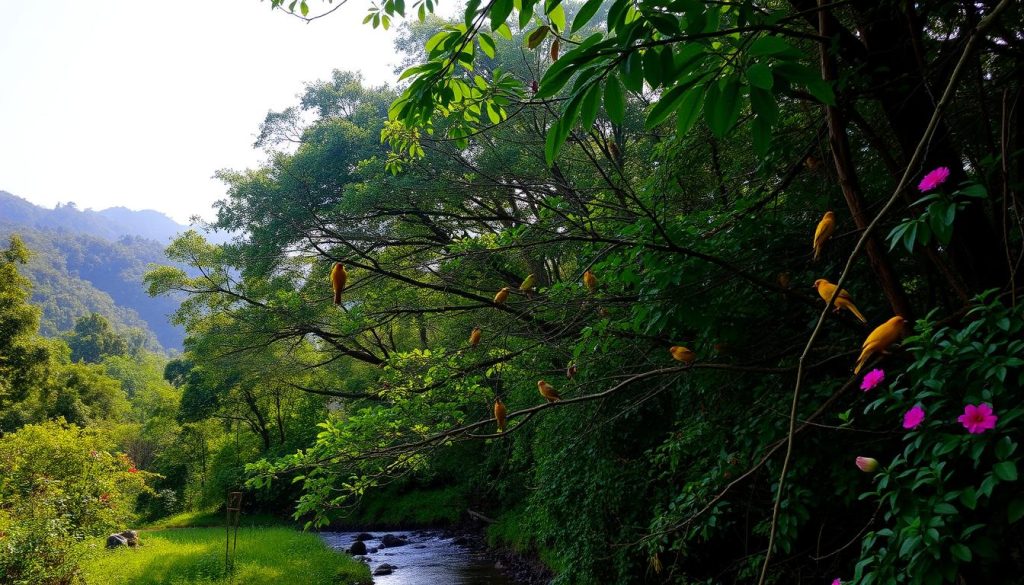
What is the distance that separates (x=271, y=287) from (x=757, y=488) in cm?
910

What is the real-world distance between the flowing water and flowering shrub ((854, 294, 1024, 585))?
8.57 meters

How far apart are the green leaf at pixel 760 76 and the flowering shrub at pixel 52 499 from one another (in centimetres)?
905

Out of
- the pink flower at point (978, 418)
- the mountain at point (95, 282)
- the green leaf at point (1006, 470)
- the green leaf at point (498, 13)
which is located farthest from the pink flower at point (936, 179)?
the mountain at point (95, 282)

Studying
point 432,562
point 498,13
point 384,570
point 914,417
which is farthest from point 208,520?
point 498,13

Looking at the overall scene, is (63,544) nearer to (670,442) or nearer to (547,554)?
(547,554)

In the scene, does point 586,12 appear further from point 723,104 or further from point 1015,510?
point 1015,510

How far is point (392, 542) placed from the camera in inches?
567

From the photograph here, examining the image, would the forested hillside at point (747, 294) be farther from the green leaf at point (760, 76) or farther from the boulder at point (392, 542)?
the boulder at point (392, 542)

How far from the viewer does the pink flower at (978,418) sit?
4.33 ft

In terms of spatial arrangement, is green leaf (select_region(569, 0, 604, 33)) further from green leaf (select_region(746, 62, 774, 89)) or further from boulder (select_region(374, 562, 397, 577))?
boulder (select_region(374, 562, 397, 577))

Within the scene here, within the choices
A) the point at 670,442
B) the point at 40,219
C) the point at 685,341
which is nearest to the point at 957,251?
the point at 685,341

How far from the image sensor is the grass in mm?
8703

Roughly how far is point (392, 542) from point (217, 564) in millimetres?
5393

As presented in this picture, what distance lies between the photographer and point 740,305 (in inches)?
117
